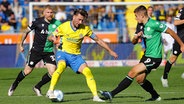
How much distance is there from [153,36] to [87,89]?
463 cm

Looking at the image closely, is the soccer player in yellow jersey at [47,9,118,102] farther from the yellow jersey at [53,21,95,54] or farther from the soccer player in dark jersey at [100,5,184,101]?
the soccer player in dark jersey at [100,5,184,101]

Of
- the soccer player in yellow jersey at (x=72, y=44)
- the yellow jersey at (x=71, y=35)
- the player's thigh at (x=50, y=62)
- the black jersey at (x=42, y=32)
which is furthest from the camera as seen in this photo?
the black jersey at (x=42, y=32)

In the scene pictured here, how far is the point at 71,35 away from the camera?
14758mm

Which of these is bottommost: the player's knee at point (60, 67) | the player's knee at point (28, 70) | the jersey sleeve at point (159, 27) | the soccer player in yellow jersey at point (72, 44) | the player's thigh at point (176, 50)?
the player's knee at point (28, 70)

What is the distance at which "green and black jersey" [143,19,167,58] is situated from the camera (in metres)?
14.3

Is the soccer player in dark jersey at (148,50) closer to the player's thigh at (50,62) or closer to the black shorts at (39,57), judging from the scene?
the player's thigh at (50,62)

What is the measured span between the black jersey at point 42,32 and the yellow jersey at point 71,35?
2.24 meters

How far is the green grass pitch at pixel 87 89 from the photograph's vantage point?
14805mm

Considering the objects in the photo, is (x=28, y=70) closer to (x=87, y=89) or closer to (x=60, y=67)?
(x=87, y=89)

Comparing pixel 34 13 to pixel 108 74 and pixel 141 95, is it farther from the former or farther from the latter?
pixel 141 95

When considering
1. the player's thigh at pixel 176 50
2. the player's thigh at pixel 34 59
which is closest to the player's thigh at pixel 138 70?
the player's thigh at pixel 34 59

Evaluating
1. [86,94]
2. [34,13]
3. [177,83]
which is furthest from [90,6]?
[86,94]

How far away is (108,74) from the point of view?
79.3 feet

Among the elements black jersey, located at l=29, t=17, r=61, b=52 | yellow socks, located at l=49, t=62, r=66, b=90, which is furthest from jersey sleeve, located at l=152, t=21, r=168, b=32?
black jersey, located at l=29, t=17, r=61, b=52
